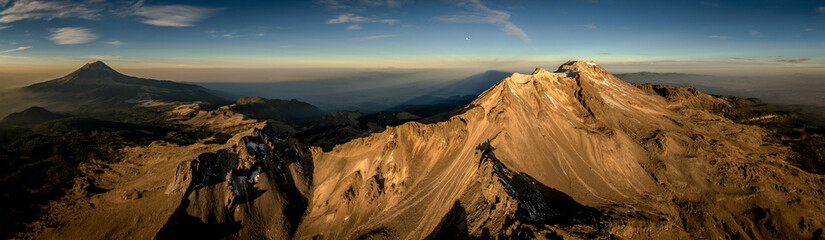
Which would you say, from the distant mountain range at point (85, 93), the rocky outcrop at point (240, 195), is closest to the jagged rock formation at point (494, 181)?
the rocky outcrop at point (240, 195)

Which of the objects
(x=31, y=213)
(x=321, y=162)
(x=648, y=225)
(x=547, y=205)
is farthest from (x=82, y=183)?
(x=648, y=225)

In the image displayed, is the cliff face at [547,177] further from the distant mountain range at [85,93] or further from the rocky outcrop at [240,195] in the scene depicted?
the distant mountain range at [85,93]

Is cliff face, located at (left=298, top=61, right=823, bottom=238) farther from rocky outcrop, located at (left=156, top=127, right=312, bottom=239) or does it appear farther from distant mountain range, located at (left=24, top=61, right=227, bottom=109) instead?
distant mountain range, located at (left=24, top=61, right=227, bottom=109)

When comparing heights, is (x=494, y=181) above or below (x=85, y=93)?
below

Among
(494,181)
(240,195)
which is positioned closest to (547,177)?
(494,181)

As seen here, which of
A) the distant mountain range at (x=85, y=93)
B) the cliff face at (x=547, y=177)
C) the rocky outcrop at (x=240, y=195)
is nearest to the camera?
the cliff face at (x=547, y=177)

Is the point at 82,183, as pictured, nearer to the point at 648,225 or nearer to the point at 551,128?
the point at 551,128

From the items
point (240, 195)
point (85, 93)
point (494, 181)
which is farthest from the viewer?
point (85, 93)

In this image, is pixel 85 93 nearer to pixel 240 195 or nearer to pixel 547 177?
pixel 240 195
